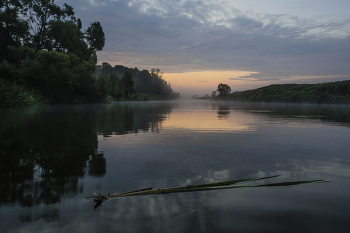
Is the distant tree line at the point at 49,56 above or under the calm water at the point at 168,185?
above

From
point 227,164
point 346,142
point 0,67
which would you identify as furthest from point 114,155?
point 0,67

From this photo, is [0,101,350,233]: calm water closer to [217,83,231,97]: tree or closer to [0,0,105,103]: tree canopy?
[0,0,105,103]: tree canopy

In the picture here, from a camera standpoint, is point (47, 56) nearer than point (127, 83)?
Yes

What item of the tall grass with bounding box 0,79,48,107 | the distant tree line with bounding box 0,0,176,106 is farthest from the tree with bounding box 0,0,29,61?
the tall grass with bounding box 0,79,48,107

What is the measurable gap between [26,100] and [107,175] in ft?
74.4

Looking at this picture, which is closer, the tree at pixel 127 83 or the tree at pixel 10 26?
the tree at pixel 10 26

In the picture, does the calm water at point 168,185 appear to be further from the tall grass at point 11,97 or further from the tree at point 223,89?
the tree at point 223,89

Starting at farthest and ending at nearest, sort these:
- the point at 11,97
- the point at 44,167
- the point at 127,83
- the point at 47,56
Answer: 1. the point at 127,83
2. the point at 47,56
3. the point at 11,97
4. the point at 44,167

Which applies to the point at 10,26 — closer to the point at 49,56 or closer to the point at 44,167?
the point at 49,56


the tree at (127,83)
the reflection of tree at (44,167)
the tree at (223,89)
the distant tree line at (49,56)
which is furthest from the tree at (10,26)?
the tree at (223,89)

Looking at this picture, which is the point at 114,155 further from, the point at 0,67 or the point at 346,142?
the point at 0,67

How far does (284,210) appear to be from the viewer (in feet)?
7.22

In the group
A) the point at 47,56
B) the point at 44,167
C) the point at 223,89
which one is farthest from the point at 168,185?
the point at 223,89

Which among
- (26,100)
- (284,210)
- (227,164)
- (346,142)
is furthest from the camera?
(26,100)
